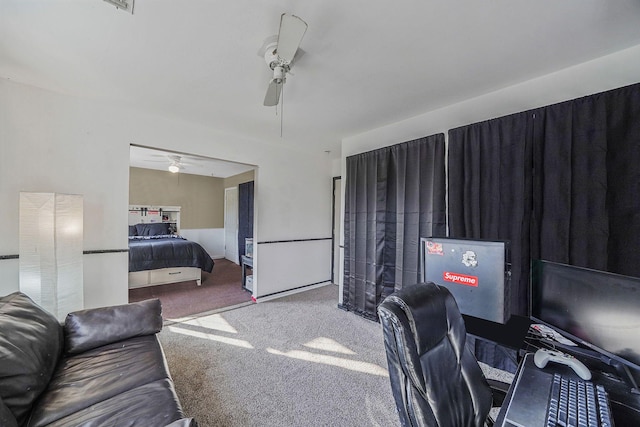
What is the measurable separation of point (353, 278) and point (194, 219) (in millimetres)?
5412

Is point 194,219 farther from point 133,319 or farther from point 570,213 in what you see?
point 570,213

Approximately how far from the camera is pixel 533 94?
209 centimetres

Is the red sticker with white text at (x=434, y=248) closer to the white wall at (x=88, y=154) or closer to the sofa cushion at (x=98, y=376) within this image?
the sofa cushion at (x=98, y=376)

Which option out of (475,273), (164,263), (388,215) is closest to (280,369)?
(475,273)

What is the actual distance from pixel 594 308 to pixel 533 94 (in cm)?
184

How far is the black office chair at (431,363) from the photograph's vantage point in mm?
822

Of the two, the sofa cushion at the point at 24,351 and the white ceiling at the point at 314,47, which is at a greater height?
the white ceiling at the point at 314,47

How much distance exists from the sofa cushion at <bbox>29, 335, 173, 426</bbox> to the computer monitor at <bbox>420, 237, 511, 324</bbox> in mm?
1751

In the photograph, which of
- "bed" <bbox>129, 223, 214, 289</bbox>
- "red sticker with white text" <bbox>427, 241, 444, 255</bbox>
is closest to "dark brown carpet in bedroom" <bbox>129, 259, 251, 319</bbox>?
"bed" <bbox>129, 223, 214, 289</bbox>

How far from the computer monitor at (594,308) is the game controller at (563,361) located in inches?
5.8

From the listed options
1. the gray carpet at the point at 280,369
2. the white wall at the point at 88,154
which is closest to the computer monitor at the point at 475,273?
the gray carpet at the point at 280,369

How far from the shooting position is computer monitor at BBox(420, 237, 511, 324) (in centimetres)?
143

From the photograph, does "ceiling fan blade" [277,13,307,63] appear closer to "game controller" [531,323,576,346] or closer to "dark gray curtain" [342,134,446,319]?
"dark gray curtain" [342,134,446,319]

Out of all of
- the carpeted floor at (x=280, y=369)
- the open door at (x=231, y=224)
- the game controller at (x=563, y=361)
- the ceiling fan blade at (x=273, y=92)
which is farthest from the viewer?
the open door at (x=231, y=224)
